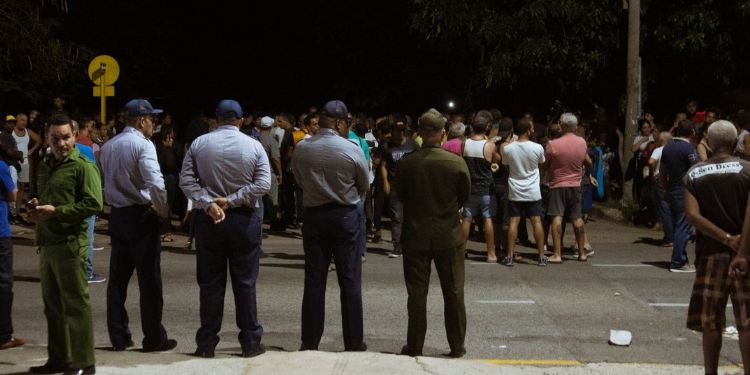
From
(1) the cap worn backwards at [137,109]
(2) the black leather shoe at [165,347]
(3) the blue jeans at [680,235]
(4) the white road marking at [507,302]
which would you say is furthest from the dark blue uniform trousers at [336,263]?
(3) the blue jeans at [680,235]

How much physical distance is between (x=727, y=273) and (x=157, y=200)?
4.00 m

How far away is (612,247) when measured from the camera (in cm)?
1574

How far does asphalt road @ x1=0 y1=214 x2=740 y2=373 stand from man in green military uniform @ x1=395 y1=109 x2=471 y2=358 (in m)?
0.45

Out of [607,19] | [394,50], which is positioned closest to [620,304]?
[607,19]

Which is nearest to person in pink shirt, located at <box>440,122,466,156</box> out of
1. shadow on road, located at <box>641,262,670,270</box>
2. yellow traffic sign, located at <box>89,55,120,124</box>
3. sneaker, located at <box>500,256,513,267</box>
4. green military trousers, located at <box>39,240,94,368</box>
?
sneaker, located at <box>500,256,513,267</box>

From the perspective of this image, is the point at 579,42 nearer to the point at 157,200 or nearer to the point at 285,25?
the point at 285,25

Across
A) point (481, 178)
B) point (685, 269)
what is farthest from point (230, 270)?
point (685, 269)

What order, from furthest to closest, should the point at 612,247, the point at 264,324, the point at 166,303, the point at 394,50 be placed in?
the point at 394,50, the point at 612,247, the point at 166,303, the point at 264,324

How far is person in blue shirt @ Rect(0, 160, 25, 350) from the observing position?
866 cm

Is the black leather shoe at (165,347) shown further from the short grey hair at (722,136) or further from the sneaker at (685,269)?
the sneaker at (685,269)

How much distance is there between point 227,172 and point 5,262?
1.85 meters

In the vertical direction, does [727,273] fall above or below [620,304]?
above

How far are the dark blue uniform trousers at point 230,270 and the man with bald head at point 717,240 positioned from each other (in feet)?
9.94

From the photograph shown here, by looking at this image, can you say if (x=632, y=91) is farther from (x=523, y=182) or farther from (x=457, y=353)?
(x=457, y=353)
